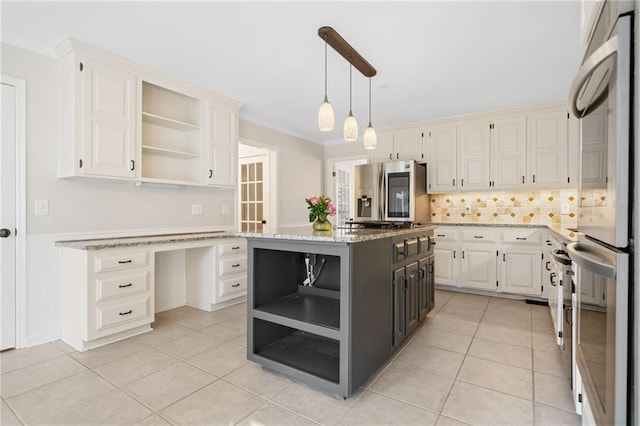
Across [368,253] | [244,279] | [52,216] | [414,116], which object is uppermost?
[414,116]

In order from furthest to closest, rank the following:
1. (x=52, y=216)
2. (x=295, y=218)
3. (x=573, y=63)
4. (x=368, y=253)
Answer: (x=295, y=218) → (x=573, y=63) → (x=52, y=216) → (x=368, y=253)

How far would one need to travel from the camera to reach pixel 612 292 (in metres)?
0.88

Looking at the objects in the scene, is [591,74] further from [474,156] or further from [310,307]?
[474,156]

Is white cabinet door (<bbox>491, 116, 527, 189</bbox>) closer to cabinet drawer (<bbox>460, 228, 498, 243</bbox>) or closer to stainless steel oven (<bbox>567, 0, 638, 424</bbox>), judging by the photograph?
cabinet drawer (<bbox>460, 228, 498, 243</bbox>)

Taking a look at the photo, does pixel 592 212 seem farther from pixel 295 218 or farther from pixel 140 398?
pixel 295 218

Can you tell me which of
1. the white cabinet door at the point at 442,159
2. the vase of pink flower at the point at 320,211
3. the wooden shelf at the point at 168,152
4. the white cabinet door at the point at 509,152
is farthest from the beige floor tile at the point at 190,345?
the white cabinet door at the point at 509,152

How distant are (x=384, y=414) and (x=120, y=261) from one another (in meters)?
2.31

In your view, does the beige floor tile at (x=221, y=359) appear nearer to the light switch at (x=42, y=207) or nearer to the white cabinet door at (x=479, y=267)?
the light switch at (x=42, y=207)

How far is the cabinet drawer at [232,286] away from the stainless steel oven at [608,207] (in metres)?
3.09

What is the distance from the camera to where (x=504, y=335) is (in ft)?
9.09

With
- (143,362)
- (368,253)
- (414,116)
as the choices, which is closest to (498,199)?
(414,116)

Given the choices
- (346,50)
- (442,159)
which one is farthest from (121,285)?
(442,159)

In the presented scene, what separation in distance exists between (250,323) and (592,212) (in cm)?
195

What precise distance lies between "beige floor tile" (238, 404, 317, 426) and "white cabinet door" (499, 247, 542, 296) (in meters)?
3.36
